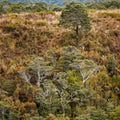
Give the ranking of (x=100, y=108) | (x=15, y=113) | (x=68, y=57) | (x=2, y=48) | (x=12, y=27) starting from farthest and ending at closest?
(x=12, y=27) → (x=2, y=48) → (x=68, y=57) → (x=100, y=108) → (x=15, y=113)

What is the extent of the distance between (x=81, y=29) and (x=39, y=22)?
212 inches

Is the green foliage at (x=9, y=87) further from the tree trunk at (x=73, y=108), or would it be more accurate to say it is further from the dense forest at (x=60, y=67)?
the tree trunk at (x=73, y=108)

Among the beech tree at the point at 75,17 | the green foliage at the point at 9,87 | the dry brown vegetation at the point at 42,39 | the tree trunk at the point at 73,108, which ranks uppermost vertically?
the beech tree at the point at 75,17

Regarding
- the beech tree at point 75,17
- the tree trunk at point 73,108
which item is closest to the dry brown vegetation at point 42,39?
the beech tree at point 75,17

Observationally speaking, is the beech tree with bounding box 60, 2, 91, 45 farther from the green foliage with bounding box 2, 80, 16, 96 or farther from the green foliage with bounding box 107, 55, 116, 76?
the green foliage with bounding box 2, 80, 16, 96

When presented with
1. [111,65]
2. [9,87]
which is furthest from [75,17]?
[9,87]

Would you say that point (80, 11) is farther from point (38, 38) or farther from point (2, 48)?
point (2, 48)

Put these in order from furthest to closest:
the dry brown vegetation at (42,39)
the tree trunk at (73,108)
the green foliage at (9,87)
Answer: the dry brown vegetation at (42,39) < the green foliage at (9,87) < the tree trunk at (73,108)

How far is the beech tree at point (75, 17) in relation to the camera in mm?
32844

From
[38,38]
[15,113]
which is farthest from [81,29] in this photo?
[15,113]

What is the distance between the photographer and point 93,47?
3388 centimetres

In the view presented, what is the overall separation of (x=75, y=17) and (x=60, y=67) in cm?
621

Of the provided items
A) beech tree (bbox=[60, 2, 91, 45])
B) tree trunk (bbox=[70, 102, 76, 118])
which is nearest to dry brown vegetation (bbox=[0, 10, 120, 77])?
beech tree (bbox=[60, 2, 91, 45])

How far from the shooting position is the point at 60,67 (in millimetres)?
29734
